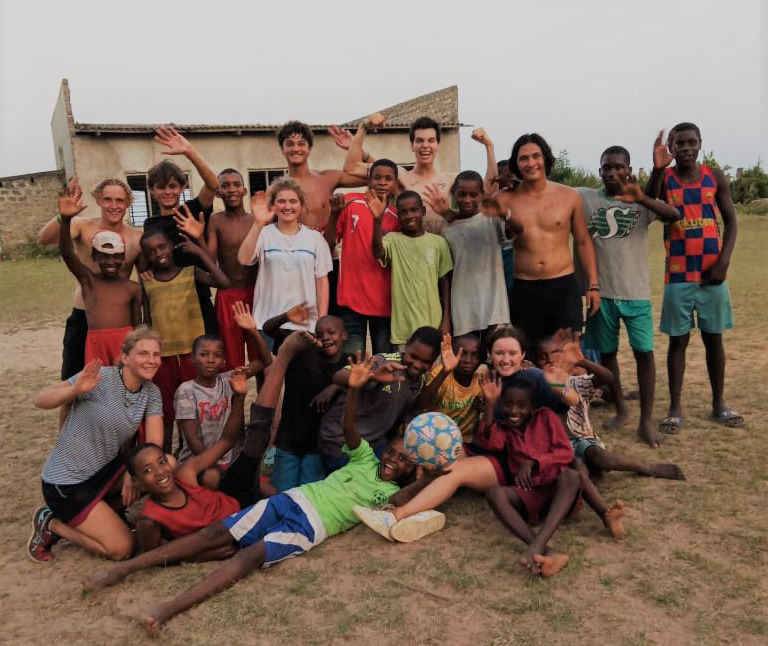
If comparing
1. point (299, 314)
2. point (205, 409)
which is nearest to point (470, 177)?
point (299, 314)

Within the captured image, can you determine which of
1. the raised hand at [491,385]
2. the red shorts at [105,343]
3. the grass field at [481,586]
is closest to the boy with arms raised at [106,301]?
the red shorts at [105,343]

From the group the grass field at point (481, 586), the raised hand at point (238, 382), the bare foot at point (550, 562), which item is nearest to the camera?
the grass field at point (481, 586)

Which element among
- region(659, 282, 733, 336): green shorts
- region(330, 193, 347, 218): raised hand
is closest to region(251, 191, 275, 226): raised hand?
region(330, 193, 347, 218): raised hand

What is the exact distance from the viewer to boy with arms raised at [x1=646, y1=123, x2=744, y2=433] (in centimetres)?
447

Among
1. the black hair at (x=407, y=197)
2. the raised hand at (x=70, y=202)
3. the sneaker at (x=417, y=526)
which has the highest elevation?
the raised hand at (x=70, y=202)

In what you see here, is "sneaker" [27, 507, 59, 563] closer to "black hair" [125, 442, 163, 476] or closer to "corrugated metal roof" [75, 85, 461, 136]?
"black hair" [125, 442, 163, 476]

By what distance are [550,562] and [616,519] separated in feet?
1.62

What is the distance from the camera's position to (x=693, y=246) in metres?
4.49

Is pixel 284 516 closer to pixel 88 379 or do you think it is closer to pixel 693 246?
pixel 88 379

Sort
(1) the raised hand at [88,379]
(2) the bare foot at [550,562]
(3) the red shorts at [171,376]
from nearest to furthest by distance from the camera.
A: (2) the bare foot at [550,562], (1) the raised hand at [88,379], (3) the red shorts at [171,376]

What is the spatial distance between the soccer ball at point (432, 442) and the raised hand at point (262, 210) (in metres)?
1.57

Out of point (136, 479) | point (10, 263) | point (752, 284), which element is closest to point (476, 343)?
point (136, 479)

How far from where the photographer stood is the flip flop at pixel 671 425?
453 centimetres

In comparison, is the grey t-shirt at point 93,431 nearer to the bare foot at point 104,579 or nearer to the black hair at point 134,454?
the black hair at point 134,454
